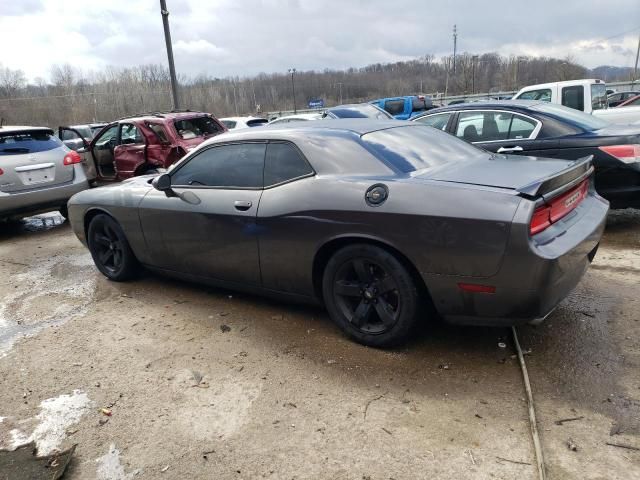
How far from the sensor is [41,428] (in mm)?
2811

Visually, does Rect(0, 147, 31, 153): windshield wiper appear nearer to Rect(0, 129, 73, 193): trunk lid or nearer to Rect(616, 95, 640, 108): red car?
Rect(0, 129, 73, 193): trunk lid

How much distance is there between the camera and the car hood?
2.81 metres

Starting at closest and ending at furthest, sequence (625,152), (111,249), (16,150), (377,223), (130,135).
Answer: (377,223) < (111,249) < (625,152) < (16,150) < (130,135)

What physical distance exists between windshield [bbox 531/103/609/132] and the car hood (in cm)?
243

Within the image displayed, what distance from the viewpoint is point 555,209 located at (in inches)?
114

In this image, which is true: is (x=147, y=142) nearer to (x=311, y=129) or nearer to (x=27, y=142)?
(x=27, y=142)

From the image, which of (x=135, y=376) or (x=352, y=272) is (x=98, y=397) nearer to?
(x=135, y=376)

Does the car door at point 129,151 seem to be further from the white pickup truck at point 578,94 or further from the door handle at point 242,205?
the white pickup truck at point 578,94

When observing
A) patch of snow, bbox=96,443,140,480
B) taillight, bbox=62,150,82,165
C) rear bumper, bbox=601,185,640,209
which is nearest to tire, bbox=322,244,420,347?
patch of snow, bbox=96,443,140,480

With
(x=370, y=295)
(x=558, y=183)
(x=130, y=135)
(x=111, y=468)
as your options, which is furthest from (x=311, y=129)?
(x=130, y=135)

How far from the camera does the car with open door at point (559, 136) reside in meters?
5.24

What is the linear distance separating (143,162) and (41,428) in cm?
619

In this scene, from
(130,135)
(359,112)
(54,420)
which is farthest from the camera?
(359,112)

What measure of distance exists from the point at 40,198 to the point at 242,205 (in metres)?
4.95
